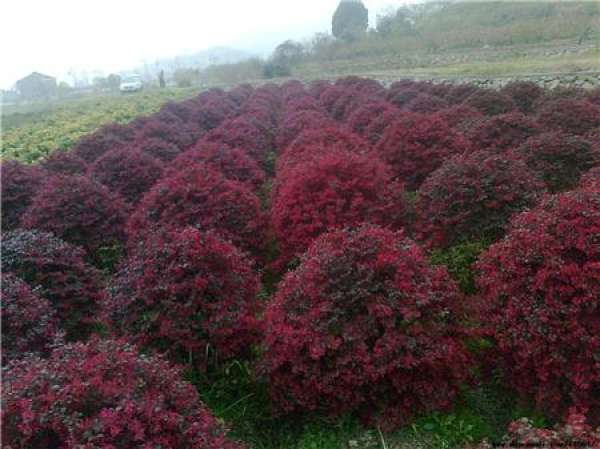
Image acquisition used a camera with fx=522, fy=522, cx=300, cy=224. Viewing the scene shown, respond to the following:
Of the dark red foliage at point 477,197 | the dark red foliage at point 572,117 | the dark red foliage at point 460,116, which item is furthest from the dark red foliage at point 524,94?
the dark red foliage at point 477,197

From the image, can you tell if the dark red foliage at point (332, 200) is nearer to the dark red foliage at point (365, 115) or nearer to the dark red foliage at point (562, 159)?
the dark red foliage at point (562, 159)

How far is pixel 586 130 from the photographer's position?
298 inches

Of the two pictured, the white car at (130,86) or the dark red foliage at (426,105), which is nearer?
the dark red foliage at (426,105)

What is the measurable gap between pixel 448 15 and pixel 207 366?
4618 cm

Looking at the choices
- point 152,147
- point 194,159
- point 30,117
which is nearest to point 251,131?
point 152,147

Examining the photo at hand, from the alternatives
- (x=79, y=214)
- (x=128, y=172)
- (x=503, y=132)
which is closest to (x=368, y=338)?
(x=79, y=214)

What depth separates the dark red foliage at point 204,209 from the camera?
559cm

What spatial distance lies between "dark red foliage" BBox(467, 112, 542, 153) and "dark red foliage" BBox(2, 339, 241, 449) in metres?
5.73

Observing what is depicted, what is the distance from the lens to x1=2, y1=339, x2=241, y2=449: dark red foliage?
243 centimetres

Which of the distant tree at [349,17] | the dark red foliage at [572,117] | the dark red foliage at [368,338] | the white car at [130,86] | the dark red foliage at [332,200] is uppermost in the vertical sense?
the distant tree at [349,17]

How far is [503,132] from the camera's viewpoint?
294 inches

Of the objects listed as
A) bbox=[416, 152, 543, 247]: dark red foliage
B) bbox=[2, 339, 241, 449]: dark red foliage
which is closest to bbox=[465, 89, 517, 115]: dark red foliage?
bbox=[416, 152, 543, 247]: dark red foliage

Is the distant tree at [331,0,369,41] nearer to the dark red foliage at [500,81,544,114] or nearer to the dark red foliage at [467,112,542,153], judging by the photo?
the dark red foliage at [500,81,544,114]

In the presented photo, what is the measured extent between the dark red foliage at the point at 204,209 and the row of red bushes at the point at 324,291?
19 mm
